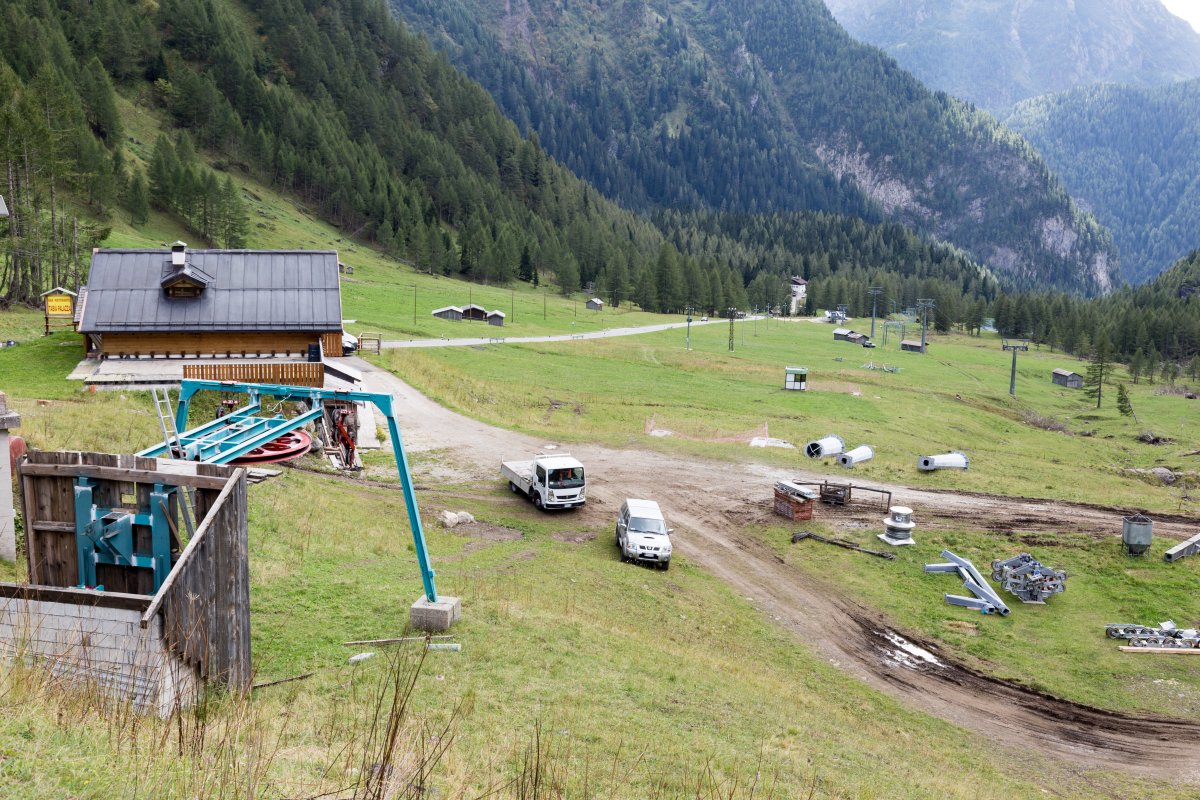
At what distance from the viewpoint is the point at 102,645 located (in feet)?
30.9

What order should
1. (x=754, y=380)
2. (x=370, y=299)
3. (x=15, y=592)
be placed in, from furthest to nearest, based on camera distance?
(x=370, y=299) < (x=754, y=380) < (x=15, y=592)

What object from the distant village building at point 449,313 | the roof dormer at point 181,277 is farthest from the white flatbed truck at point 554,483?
the distant village building at point 449,313

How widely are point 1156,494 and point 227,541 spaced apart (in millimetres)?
50892

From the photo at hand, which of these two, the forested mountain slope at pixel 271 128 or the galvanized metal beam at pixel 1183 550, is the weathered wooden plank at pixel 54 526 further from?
the forested mountain slope at pixel 271 128

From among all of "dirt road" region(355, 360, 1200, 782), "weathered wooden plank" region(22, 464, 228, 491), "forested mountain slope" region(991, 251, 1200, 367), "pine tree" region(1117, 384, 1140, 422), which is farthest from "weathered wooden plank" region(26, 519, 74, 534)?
"forested mountain slope" region(991, 251, 1200, 367)

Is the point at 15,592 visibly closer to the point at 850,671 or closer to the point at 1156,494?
the point at 850,671

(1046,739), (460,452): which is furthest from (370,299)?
(1046,739)

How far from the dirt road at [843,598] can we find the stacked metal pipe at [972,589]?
152 inches

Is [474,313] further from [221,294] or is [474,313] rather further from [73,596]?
[73,596]

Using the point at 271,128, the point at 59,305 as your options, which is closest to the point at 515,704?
the point at 59,305

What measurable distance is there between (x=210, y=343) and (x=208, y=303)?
2.23 meters

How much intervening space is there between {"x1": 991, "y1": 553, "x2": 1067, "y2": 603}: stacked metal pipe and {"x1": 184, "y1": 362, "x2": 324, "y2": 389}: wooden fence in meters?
33.4

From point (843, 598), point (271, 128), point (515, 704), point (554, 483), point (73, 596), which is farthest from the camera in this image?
point (271, 128)

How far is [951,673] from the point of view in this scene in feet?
77.6
